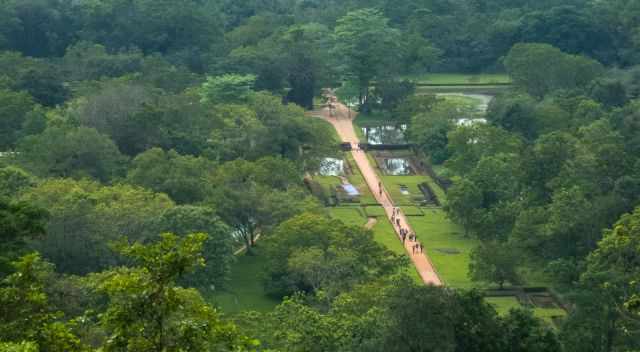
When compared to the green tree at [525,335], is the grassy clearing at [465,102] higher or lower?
lower

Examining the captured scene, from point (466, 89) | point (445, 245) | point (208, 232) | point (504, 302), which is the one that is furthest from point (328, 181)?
point (466, 89)

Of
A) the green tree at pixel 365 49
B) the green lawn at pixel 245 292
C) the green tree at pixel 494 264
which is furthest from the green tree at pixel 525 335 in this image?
the green tree at pixel 365 49

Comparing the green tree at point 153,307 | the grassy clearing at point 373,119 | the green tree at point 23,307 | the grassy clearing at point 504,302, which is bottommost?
the grassy clearing at point 373,119

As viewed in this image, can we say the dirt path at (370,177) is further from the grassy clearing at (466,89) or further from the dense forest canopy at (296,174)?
the grassy clearing at (466,89)

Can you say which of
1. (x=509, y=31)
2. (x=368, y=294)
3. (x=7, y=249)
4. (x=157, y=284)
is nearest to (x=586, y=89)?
(x=509, y=31)

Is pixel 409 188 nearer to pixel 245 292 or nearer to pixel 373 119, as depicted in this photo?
pixel 373 119

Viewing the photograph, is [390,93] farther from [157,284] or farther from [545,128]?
[157,284]
